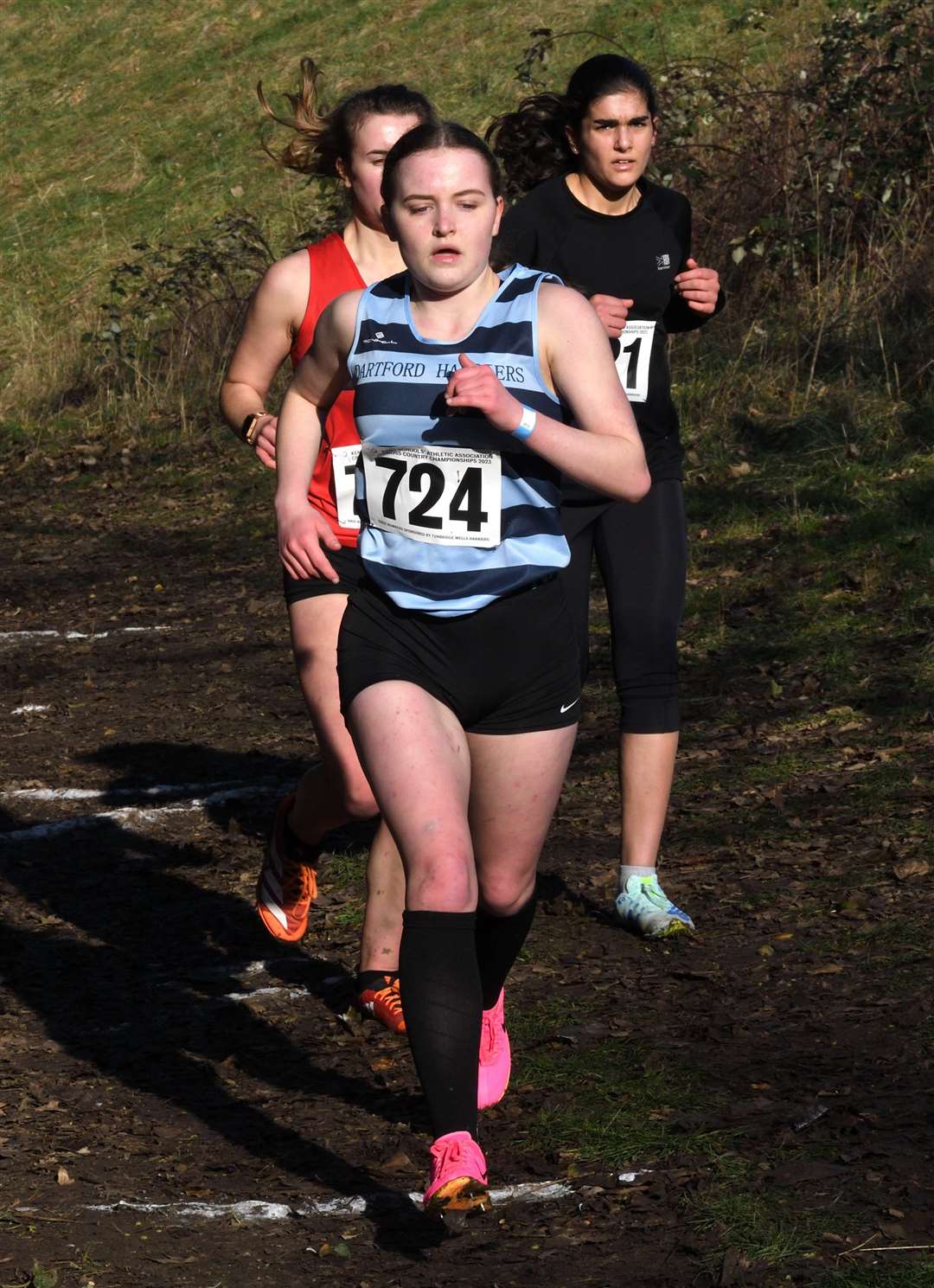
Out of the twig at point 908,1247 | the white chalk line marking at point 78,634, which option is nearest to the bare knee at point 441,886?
the twig at point 908,1247

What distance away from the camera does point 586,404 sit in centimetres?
354

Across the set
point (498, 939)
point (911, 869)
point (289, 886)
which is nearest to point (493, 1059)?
point (498, 939)

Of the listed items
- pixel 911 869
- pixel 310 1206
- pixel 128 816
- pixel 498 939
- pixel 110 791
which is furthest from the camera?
pixel 110 791

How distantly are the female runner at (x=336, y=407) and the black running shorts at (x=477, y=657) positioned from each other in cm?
87

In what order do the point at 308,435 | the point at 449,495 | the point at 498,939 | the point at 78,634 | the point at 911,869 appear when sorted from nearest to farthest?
the point at 449,495 < the point at 498,939 < the point at 308,435 < the point at 911,869 < the point at 78,634

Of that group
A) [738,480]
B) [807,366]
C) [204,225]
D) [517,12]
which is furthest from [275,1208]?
[517,12]

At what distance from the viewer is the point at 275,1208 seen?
3686 millimetres

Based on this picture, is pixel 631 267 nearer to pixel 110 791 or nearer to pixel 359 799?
pixel 359 799

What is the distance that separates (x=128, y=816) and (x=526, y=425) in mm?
3867

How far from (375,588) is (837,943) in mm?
2055

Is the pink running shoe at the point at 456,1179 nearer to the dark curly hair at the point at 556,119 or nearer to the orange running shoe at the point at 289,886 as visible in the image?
the orange running shoe at the point at 289,886

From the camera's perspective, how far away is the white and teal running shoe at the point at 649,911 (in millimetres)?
5168

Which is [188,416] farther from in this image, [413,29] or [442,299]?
[413,29]

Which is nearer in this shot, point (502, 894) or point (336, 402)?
point (502, 894)
